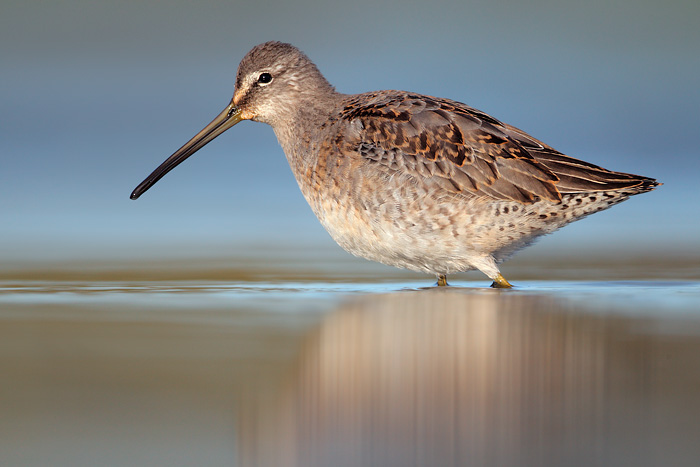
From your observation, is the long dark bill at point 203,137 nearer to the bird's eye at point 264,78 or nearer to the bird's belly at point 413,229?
the bird's eye at point 264,78

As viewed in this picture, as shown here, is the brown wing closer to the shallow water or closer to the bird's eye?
the shallow water

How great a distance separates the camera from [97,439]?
266 centimetres

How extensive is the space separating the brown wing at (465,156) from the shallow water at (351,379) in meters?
0.66

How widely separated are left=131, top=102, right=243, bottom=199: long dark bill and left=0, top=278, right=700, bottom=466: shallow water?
138cm

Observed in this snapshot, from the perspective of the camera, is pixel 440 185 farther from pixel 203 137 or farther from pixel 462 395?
pixel 462 395

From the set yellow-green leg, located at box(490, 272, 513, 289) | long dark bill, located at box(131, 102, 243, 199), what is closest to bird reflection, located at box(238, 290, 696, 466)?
yellow-green leg, located at box(490, 272, 513, 289)

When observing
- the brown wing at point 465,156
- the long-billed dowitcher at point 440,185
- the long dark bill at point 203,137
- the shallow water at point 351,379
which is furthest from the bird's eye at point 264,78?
the shallow water at point 351,379

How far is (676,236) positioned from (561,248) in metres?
1.01

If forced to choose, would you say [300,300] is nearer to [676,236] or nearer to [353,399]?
[353,399]

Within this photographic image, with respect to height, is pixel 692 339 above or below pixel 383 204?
below

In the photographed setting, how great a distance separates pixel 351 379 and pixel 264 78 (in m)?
3.43

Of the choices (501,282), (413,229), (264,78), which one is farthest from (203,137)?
(501,282)

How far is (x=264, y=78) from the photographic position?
632cm

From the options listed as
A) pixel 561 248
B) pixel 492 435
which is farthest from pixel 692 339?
pixel 561 248
